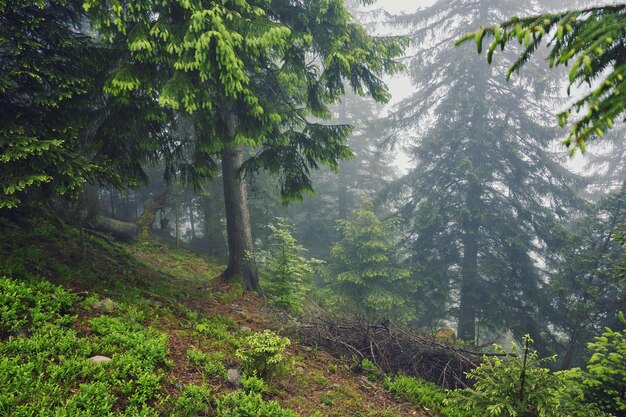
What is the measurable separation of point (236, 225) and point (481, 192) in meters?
13.9

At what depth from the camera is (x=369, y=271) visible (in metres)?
15.4

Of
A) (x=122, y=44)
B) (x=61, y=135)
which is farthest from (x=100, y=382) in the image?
(x=122, y=44)

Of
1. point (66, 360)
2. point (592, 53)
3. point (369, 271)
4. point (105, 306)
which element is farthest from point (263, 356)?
point (369, 271)

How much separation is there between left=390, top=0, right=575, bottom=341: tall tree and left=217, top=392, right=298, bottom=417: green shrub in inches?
556

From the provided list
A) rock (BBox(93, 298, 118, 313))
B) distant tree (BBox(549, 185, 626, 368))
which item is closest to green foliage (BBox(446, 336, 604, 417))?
rock (BBox(93, 298, 118, 313))

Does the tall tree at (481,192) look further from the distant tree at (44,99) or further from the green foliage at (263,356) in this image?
the distant tree at (44,99)

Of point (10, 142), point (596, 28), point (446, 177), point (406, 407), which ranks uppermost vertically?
point (446, 177)

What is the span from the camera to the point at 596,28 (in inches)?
82.6

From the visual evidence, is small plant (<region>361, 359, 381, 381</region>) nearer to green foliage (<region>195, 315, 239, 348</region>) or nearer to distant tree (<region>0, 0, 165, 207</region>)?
green foliage (<region>195, 315, 239, 348</region>)

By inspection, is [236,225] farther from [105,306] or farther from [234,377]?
[234,377]

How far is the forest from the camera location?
3619 mm

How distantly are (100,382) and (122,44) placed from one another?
5615 millimetres

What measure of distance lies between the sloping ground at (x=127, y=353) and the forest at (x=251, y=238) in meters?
0.03

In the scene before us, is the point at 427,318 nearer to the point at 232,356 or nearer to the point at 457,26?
the point at 232,356
